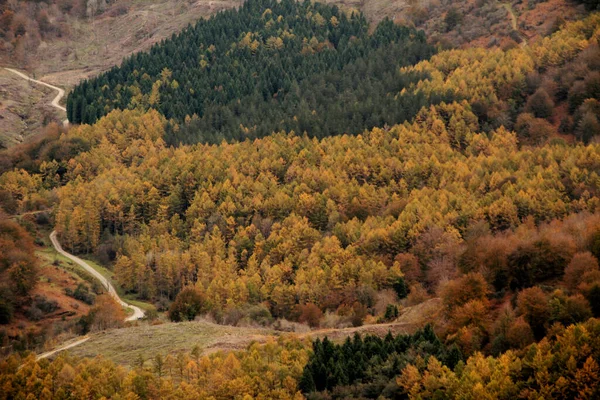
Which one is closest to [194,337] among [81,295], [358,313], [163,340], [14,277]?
[163,340]

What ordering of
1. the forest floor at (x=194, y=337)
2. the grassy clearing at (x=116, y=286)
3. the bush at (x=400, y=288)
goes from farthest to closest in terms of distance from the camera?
the grassy clearing at (x=116, y=286), the bush at (x=400, y=288), the forest floor at (x=194, y=337)

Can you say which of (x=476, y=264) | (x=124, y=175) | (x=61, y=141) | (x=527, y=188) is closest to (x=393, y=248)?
(x=527, y=188)

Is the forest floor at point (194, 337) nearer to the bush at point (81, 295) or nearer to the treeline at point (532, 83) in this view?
the bush at point (81, 295)

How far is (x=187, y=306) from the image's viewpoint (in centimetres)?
11144

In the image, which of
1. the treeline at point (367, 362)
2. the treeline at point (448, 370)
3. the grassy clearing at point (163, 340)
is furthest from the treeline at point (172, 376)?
the grassy clearing at point (163, 340)

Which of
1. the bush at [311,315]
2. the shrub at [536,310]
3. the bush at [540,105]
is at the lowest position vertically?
the bush at [311,315]

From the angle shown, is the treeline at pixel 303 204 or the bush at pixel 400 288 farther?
the treeline at pixel 303 204

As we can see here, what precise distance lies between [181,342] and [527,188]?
71165mm

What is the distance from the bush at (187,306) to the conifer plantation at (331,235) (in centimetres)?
33

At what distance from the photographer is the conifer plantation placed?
7400cm

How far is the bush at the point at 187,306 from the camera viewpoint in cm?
11038

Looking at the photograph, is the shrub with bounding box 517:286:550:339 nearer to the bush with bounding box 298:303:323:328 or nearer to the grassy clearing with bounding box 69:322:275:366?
the grassy clearing with bounding box 69:322:275:366

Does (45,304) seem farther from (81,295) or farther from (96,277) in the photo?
(96,277)

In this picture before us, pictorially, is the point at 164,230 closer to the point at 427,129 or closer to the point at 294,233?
the point at 294,233
